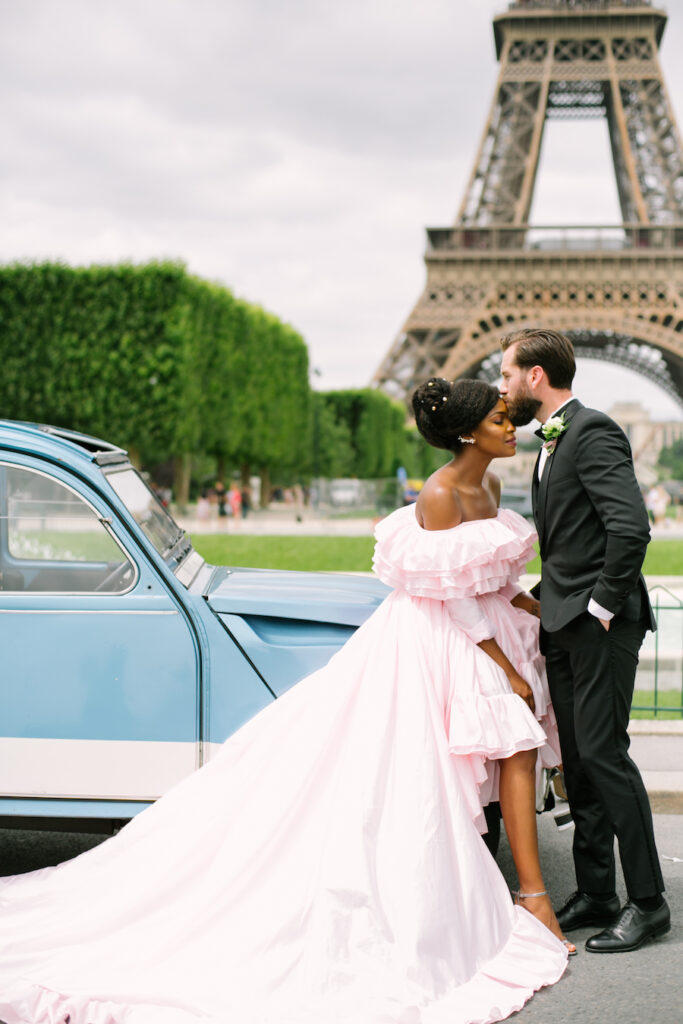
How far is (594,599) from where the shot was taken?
3.12 meters

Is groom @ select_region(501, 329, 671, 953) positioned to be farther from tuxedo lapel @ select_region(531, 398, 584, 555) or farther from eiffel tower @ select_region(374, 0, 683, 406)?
eiffel tower @ select_region(374, 0, 683, 406)

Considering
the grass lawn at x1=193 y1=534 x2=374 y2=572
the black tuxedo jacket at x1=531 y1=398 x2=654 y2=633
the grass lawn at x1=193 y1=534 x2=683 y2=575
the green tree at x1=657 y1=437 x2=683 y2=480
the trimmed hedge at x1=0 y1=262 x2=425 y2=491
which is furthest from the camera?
the green tree at x1=657 y1=437 x2=683 y2=480

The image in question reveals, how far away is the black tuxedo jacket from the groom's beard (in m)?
0.10

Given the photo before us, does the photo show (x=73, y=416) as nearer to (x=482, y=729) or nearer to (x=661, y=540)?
(x=661, y=540)

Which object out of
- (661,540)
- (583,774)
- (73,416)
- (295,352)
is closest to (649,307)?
(295,352)

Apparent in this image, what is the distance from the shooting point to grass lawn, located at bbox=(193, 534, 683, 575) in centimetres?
1585

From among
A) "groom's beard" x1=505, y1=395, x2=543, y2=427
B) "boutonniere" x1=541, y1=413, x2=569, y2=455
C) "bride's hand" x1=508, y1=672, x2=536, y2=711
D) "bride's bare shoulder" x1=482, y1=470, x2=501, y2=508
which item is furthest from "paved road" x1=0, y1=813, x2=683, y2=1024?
"groom's beard" x1=505, y1=395, x2=543, y2=427

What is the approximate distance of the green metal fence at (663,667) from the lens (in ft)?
23.0

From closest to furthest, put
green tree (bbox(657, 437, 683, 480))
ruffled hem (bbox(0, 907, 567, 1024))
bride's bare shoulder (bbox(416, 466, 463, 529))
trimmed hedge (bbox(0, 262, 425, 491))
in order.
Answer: ruffled hem (bbox(0, 907, 567, 1024))
bride's bare shoulder (bbox(416, 466, 463, 529))
trimmed hedge (bbox(0, 262, 425, 491))
green tree (bbox(657, 437, 683, 480))

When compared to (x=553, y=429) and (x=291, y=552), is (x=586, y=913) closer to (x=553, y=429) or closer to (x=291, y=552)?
(x=553, y=429)


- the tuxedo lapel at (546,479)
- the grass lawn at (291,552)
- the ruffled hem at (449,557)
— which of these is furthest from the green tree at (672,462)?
the ruffled hem at (449,557)

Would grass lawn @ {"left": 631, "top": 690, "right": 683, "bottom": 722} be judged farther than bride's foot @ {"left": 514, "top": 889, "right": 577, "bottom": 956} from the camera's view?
Yes

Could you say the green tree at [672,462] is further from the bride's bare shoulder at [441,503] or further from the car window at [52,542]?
the bride's bare shoulder at [441,503]

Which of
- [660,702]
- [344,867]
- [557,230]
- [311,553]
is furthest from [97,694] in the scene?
[557,230]
